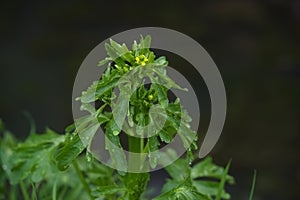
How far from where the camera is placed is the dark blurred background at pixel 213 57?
13.1 ft

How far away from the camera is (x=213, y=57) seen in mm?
4668

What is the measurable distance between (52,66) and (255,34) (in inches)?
71.7

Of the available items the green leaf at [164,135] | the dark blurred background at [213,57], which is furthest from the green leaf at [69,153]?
the dark blurred background at [213,57]

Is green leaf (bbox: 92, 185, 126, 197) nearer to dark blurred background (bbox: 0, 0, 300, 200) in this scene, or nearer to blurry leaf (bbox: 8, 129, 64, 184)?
blurry leaf (bbox: 8, 129, 64, 184)

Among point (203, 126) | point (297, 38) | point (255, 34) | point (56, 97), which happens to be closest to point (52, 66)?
point (56, 97)

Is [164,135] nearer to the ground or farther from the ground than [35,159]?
farther from the ground

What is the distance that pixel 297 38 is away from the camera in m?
4.70

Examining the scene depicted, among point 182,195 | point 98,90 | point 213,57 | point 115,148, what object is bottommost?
point 182,195

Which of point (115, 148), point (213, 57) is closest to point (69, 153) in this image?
point (115, 148)

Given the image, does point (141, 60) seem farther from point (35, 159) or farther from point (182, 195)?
point (35, 159)

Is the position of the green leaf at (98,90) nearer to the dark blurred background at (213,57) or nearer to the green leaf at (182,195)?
the green leaf at (182,195)

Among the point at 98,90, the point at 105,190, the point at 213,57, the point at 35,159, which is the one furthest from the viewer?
the point at 213,57

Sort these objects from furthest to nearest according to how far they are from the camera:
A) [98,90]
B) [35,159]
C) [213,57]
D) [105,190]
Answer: [213,57] < [35,159] < [105,190] < [98,90]

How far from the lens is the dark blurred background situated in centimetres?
398
